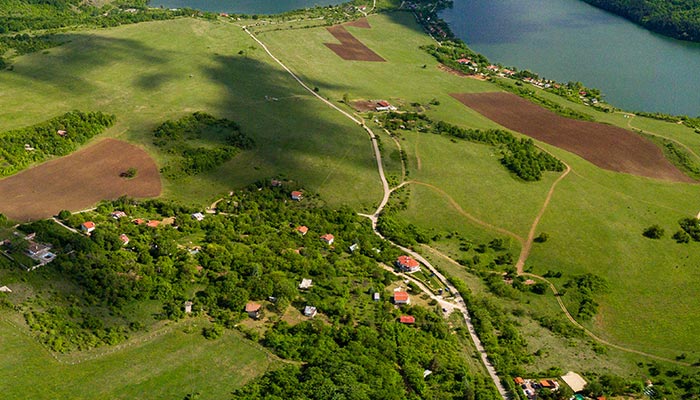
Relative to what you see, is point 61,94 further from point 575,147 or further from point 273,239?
point 575,147

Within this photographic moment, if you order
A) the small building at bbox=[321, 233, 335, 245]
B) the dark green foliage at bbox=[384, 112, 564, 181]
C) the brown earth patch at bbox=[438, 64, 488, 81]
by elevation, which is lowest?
the small building at bbox=[321, 233, 335, 245]

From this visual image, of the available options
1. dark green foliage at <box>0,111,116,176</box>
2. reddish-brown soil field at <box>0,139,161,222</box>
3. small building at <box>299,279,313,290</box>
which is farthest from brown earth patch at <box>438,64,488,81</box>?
small building at <box>299,279,313,290</box>

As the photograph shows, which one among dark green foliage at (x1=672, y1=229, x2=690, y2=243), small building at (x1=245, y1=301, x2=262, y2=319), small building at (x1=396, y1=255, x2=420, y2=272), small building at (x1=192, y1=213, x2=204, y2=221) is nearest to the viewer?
small building at (x1=245, y1=301, x2=262, y2=319)

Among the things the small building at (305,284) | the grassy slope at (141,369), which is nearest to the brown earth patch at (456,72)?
the small building at (305,284)

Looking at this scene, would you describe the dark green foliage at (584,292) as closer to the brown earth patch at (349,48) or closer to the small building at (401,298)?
the small building at (401,298)

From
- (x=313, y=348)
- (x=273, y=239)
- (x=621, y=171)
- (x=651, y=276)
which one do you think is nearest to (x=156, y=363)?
(x=313, y=348)

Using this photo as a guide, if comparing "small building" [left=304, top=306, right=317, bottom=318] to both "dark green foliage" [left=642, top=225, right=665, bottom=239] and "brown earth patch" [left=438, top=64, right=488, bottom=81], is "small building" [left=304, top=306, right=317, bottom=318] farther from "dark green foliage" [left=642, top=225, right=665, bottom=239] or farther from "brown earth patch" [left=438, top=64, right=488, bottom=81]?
"brown earth patch" [left=438, top=64, right=488, bottom=81]

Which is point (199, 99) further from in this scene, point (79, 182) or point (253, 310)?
point (253, 310)
